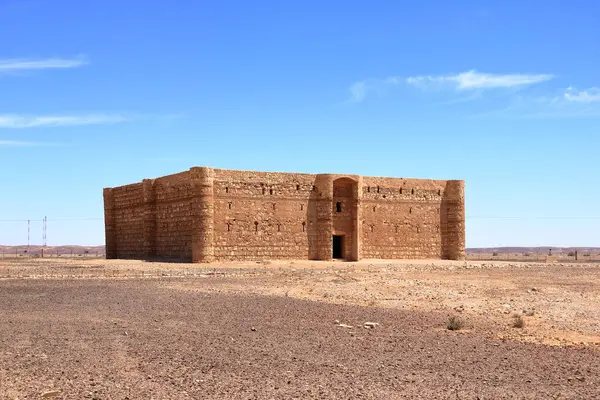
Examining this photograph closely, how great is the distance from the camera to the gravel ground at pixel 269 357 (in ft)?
25.1

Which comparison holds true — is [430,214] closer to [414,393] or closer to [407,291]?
[407,291]

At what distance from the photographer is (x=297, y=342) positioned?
1089cm

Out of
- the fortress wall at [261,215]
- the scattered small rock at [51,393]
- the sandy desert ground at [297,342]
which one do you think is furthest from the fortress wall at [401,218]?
the scattered small rock at [51,393]

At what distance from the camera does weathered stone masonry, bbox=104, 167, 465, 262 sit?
112 ft

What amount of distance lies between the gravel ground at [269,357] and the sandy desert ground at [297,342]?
25 millimetres

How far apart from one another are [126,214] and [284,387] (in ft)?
113

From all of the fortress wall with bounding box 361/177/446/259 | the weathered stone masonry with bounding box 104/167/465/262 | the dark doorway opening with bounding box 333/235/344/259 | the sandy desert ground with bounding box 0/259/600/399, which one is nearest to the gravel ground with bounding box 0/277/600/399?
the sandy desert ground with bounding box 0/259/600/399

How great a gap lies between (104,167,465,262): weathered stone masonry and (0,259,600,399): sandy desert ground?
1244 centimetres

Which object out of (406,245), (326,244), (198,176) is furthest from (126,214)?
(406,245)

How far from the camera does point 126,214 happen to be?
133ft

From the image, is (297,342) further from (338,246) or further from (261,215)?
(338,246)

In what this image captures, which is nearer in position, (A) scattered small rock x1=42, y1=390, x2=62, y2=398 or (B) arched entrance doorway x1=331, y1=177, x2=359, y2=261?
(A) scattered small rock x1=42, y1=390, x2=62, y2=398

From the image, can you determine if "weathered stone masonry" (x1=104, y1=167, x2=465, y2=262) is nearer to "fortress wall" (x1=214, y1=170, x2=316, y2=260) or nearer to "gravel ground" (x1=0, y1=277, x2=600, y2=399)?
"fortress wall" (x1=214, y1=170, x2=316, y2=260)

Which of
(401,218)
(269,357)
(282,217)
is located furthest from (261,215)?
(269,357)
